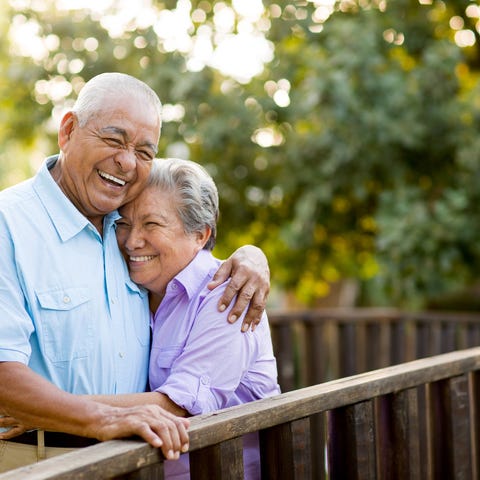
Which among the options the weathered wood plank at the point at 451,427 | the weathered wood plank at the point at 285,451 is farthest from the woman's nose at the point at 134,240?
the weathered wood plank at the point at 451,427

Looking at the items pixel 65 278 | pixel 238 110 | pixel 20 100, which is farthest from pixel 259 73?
pixel 65 278

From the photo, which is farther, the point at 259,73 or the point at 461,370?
the point at 259,73

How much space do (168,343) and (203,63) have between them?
465 cm

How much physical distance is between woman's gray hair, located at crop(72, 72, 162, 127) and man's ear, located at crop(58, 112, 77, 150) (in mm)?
24

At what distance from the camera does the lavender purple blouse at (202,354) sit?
216cm

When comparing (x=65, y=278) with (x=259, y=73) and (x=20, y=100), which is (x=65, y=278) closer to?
(x=259, y=73)

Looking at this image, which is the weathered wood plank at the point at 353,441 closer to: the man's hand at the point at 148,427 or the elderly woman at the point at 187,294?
the elderly woman at the point at 187,294

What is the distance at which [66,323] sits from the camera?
211 cm

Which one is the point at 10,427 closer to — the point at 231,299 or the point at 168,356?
the point at 168,356

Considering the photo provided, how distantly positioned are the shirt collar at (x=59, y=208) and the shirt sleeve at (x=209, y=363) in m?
0.43

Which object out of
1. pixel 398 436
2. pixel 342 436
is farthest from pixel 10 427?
pixel 398 436

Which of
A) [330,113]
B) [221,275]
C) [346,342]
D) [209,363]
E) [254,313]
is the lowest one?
[346,342]

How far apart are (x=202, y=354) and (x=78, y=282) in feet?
1.31

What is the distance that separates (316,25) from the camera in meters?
→ 6.36
